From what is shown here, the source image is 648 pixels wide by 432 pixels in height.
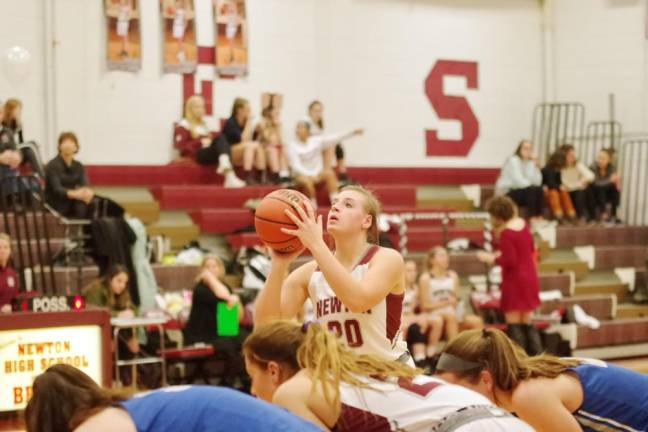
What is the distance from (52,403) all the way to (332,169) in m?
10.3

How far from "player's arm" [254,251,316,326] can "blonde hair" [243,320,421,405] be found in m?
0.84

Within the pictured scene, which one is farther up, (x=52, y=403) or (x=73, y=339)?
(x=52, y=403)

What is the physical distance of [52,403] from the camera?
2801 mm

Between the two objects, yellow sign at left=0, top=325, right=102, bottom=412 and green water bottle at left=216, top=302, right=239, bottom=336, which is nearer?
yellow sign at left=0, top=325, right=102, bottom=412

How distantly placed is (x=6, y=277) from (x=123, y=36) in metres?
4.96

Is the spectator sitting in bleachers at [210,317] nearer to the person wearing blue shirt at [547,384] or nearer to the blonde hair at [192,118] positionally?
the blonde hair at [192,118]

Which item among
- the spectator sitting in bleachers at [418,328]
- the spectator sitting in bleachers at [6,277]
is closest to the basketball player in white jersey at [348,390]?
the spectator sitting in bleachers at [6,277]

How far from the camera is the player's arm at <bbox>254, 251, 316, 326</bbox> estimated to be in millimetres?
4207

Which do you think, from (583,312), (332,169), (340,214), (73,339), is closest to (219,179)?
(332,169)

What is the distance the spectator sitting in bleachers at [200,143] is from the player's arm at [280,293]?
7797mm

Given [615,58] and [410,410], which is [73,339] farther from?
[615,58]

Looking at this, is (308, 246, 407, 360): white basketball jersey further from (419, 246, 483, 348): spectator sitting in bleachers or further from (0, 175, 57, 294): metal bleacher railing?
(419, 246, 483, 348): spectator sitting in bleachers

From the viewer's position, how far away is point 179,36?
1309cm

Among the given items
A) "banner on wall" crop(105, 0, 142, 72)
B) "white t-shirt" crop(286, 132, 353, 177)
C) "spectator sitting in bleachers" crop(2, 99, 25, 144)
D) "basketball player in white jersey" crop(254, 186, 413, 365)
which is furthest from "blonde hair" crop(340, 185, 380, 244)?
"banner on wall" crop(105, 0, 142, 72)
